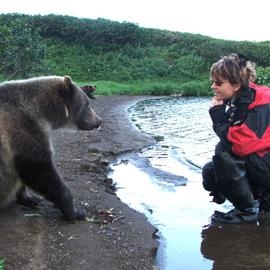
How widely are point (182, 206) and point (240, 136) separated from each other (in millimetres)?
1228

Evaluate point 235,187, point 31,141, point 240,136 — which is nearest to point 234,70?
point 240,136

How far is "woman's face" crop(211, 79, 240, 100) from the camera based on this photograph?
509 centimetres

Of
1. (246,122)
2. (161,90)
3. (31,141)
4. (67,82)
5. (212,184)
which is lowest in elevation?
(161,90)

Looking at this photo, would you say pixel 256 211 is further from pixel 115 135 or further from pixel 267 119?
pixel 115 135

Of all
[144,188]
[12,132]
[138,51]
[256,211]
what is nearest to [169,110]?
[144,188]

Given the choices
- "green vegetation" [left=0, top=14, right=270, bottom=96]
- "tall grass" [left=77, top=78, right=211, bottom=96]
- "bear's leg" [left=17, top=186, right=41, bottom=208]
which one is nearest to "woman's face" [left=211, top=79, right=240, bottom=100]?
"bear's leg" [left=17, top=186, right=41, bottom=208]

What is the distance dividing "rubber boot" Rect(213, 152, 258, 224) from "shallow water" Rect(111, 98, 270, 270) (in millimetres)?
141

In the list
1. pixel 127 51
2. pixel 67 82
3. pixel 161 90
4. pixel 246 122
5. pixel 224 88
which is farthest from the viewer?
pixel 127 51

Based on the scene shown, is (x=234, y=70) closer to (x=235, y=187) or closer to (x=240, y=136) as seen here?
(x=240, y=136)

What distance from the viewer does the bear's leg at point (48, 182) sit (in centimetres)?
453

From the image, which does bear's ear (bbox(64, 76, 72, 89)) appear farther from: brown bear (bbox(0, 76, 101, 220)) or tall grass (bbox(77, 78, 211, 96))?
tall grass (bbox(77, 78, 211, 96))

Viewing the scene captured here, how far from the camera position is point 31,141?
452 centimetres

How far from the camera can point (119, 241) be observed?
A: 4293 mm

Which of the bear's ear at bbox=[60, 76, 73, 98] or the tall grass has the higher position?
the bear's ear at bbox=[60, 76, 73, 98]
